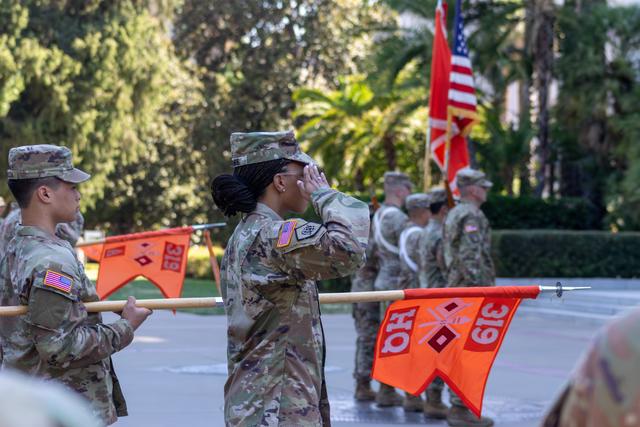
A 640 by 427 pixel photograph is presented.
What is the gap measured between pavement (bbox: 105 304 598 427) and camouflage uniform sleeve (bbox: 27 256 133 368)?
516cm

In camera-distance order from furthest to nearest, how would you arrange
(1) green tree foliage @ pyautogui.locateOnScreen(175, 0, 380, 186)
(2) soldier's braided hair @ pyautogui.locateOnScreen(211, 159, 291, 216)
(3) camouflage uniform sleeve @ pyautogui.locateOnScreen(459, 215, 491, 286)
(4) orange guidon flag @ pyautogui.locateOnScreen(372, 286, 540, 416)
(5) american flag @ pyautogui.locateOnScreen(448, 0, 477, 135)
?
(1) green tree foliage @ pyautogui.locateOnScreen(175, 0, 380, 186) → (5) american flag @ pyautogui.locateOnScreen(448, 0, 477, 135) → (3) camouflage uniform sleeve @ pyautogui.locateOnScreen(459, 215, 491, 286) → (4) orange guidon flag @ pyautogui.locateOnScreen(372, 286, 540, 416) → (2) soldier's braided hair @ pyautogui.locateOnScreen(211, 159, 291, 216)

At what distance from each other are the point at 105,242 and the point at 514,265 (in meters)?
16.0

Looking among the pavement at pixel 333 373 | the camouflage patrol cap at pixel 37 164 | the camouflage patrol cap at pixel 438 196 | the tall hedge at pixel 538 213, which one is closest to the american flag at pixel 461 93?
the pavement at pixel 333 373

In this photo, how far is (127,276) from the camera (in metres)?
8.72

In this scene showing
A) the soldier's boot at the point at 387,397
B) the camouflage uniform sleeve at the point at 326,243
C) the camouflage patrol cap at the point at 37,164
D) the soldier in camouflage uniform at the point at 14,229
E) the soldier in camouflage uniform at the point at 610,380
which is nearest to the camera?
the soldier in camouflage uniform at the point at 610,380

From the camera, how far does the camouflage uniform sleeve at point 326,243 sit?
397 cm

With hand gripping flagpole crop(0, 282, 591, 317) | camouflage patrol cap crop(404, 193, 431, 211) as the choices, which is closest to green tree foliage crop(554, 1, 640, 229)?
camouflage patrol cap crop(404, 193, 431, 211)

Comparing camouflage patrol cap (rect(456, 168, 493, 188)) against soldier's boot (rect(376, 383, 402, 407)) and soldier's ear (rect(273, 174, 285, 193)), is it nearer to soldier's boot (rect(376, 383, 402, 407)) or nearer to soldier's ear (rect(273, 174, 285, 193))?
soldier's boot (rect(376, 383, 402, 407))

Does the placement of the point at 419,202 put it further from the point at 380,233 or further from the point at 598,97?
the point at 598,97

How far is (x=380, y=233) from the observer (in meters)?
10.5

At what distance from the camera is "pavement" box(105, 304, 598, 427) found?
9812mm

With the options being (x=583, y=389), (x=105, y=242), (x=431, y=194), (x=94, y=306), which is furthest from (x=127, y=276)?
(x=583, y=389)

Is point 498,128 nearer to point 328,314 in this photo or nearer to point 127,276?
point 328,314

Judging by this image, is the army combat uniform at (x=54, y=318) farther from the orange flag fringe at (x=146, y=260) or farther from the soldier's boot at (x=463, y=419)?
the soldier's boot at (x=463, y=419)
